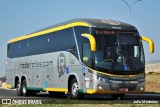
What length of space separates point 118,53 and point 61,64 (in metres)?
4.05

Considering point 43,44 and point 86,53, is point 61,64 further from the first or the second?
point 43,44

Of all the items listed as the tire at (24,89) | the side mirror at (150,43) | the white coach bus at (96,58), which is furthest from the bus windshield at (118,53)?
the tire at (24,89)

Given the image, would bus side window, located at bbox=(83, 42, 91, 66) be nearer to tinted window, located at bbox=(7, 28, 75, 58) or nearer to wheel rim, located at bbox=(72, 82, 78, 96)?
tinted window, located at bbox=(7, 28, 75, 58)

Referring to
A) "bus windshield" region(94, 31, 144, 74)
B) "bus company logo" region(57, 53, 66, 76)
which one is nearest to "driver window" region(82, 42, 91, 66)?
"bus windshield" region(94, 31, 144, 74)

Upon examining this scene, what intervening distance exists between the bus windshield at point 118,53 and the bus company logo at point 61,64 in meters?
3.22

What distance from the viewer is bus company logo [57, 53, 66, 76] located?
2306 centimetres

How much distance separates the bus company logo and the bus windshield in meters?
3.22

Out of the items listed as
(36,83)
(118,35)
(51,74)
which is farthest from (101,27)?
(36,83)

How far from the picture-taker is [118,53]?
20.4m

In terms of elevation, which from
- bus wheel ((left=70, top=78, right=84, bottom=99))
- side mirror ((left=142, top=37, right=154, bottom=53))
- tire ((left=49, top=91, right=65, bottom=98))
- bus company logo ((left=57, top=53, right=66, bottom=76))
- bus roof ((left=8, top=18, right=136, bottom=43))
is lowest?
tire ((left=49, top=91, right=65, bottom=98))

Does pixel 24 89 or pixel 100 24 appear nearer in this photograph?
pixel 100 24

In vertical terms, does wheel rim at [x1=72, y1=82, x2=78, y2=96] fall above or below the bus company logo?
below

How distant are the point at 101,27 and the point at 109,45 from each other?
1047 millimetres

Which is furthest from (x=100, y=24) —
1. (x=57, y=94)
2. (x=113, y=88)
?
(x=57, y=94)
